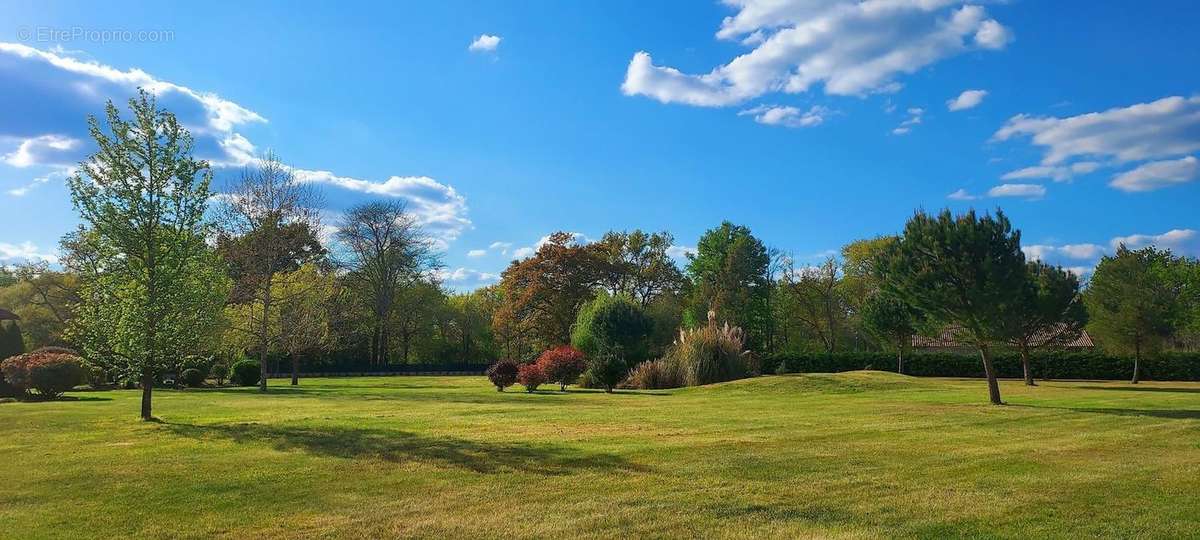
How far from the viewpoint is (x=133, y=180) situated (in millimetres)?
15758

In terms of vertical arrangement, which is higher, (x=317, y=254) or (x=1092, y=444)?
(x=317, y=254)

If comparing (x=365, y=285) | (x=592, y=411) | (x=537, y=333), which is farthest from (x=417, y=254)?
(x=592, y=411)

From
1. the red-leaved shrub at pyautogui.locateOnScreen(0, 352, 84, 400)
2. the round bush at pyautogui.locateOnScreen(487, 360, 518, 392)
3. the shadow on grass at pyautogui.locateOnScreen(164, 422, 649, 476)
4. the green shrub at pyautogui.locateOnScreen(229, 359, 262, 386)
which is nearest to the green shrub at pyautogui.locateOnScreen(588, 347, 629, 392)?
the round bush at pyautogui.locateOnScreen(487, 360, 518, 392)

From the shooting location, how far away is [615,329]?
37219 mm

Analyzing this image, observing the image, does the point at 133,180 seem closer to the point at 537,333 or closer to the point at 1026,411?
the point at 1026,411

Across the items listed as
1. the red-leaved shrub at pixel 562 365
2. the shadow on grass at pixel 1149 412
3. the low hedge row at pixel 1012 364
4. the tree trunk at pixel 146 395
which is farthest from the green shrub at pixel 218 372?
the shadow on grass at pixel 1149 412

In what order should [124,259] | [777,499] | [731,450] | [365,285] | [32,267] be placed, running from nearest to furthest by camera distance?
1. [777,499]
2. [731,450]
3. [124,259]
4. [32,267]
5. [365,285]

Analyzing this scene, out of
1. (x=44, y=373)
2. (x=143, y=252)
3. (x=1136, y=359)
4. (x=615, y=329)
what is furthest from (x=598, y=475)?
(x=1136, y=359)

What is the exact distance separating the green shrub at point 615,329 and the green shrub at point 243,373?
16757mm

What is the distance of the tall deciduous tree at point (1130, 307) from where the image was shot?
1558 inches

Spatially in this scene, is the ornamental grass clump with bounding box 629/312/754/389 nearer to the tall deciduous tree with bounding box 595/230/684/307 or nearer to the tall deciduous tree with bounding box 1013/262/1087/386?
the tall deciduous tree with bounding box 1013/262/1087/386

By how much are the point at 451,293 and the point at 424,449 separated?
78.0 meters

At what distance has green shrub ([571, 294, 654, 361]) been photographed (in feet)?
122

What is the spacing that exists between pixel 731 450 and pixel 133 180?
42.1ft
